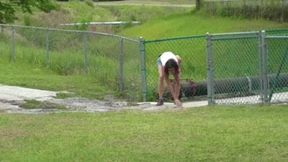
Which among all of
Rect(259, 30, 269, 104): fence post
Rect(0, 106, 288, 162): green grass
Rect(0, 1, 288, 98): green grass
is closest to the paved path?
Rect(0, 1, 288, 98): green grass

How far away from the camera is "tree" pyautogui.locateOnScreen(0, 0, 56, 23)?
13.2m

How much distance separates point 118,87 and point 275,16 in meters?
21.4

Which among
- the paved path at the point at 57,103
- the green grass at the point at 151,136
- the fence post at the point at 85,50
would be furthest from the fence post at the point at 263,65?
the fence post at the point at 85,50

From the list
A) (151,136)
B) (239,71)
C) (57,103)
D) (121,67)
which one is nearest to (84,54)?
(121,67)

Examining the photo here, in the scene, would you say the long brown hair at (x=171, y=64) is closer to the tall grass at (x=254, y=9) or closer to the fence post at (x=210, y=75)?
the fence post at (x=210, y=75)

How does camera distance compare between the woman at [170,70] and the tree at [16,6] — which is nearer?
the tree at [16,6]

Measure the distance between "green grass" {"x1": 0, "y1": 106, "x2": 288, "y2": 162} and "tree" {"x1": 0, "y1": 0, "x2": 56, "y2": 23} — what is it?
182cm

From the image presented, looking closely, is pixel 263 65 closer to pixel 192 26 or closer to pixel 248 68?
pixel 248 68

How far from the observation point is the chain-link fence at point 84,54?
18.9 m

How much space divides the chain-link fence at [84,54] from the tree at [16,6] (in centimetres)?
420

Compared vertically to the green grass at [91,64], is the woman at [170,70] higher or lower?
higher

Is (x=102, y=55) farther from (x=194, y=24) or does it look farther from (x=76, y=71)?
(x=194, y=24)

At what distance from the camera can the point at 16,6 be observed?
13711 millimetres

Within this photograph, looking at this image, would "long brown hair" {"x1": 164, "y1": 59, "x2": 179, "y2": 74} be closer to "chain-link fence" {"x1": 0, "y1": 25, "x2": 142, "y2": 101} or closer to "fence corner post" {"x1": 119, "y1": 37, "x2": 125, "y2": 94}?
"chain-link fence" {"x1": 0, "y1": 25, "x2": 142, "y2": 101}
